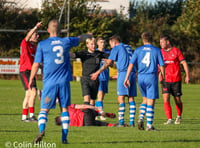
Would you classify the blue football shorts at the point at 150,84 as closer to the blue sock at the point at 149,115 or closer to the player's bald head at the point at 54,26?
the blue sock at the point at 149,115

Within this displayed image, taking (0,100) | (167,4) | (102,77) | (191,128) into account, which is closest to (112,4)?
(167,4)

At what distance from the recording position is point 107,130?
1073 centimetres

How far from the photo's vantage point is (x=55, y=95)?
8.56 metres

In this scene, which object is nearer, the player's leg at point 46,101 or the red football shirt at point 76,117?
the player's leg at point 46,101

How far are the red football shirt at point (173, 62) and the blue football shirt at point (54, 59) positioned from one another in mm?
5495

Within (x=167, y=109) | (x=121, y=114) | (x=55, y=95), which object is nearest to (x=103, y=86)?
(x=167, y=109)

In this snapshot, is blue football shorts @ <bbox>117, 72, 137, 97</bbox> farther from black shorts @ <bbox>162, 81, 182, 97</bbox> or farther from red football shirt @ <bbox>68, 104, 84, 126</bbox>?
black shorts @ <bbox>162, 81, 182, 97</bbox>

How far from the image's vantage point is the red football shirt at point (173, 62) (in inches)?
537

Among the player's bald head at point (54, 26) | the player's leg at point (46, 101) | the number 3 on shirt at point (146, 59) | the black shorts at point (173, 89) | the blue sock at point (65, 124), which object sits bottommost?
the black shorts at point (173, 89)

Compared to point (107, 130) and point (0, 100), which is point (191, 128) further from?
point (0, 100)

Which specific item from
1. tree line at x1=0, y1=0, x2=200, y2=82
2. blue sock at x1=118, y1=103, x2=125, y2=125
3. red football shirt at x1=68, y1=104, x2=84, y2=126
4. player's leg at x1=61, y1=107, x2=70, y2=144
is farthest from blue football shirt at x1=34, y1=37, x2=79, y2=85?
tree line at x1=0, y1=0, x2=200, y2=82

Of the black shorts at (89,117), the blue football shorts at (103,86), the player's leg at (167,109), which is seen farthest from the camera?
the blue football shorts at (103,86)

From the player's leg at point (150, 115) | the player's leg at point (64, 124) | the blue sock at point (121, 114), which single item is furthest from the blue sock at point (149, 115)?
A: the player's leg at point (64, 124)

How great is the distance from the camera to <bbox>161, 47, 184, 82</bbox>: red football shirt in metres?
13.6
